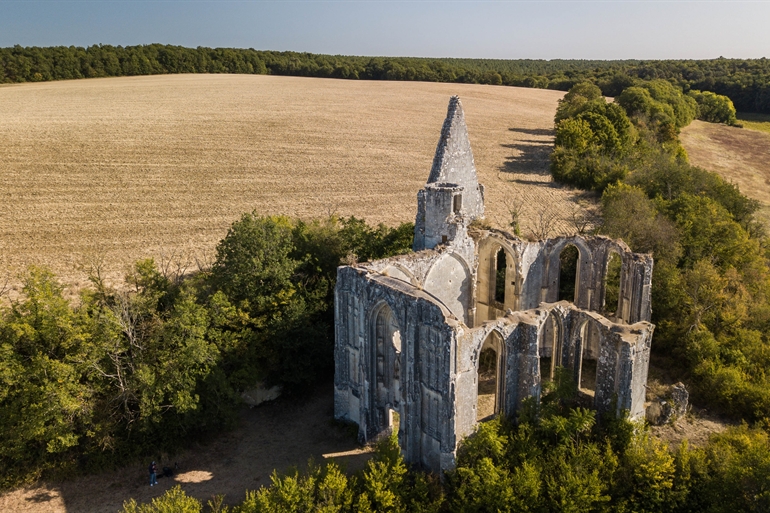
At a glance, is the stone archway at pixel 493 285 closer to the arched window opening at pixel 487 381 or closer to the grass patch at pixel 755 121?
the arched window opening at pixel 487 381

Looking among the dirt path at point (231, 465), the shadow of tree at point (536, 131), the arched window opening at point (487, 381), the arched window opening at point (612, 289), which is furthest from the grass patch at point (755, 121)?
the dirt path at point (231, 465)

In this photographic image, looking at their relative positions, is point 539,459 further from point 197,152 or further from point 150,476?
point 197,152

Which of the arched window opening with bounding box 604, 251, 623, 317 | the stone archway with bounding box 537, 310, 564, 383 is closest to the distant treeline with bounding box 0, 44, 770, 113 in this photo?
the arched window opening with bounding box 604, 251, 623, 317

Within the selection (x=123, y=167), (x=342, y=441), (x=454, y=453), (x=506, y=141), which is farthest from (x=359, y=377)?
(x=506, y=141)

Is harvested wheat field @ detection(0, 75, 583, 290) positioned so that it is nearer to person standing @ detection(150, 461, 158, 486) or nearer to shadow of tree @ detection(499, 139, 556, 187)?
shadow of tree @ detection(499, 139, 556, 187)

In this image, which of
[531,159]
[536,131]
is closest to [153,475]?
[531,159]
